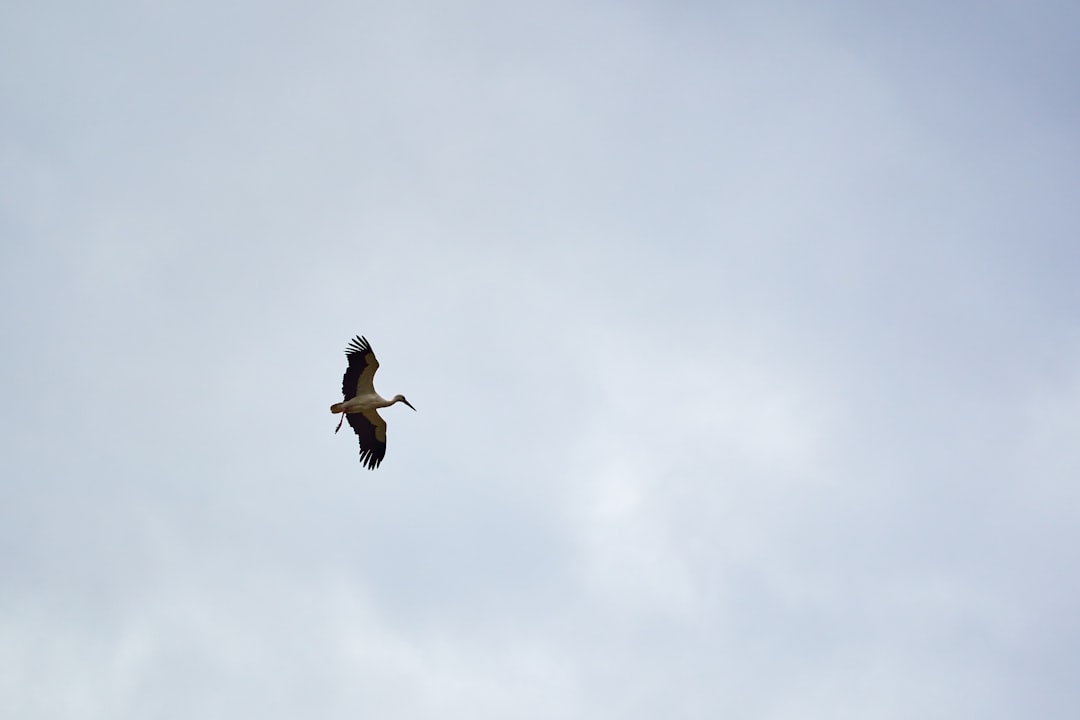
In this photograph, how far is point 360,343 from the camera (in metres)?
49.9

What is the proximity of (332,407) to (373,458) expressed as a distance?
3280 millimetres

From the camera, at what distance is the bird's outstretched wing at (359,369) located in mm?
49844

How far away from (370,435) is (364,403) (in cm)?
229

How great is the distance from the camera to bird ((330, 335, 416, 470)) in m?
49.9

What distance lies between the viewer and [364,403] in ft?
167

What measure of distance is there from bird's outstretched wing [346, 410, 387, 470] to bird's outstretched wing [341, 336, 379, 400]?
166 cm

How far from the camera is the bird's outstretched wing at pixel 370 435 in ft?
171

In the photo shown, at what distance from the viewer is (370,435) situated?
5250 cm

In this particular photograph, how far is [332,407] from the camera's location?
50.8 m

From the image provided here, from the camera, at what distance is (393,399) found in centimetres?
5166

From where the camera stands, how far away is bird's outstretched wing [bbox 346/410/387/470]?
52000 millimetres

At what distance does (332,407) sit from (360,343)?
126 inches

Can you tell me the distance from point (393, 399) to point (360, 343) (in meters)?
3.25

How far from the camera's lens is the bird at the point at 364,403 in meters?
49.9
